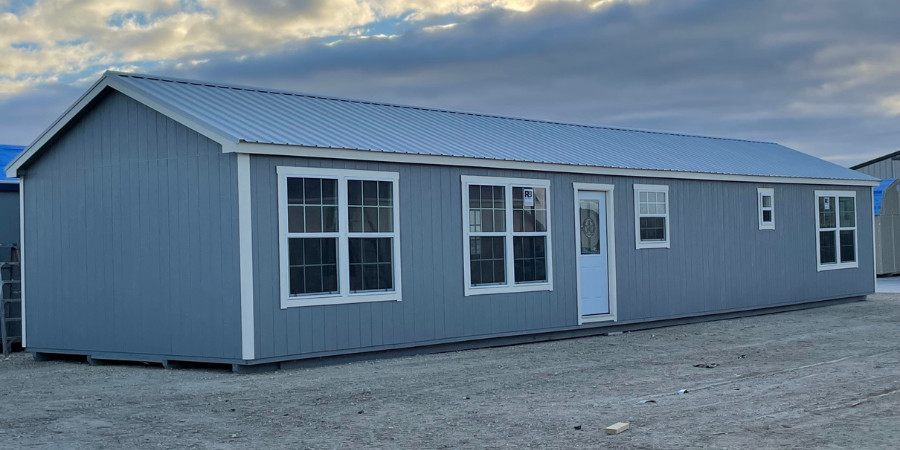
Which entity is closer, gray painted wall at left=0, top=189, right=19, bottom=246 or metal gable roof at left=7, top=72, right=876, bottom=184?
metal gable roof at left=7, top=72, right=876, bottom=184

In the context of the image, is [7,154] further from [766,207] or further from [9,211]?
[766,207]

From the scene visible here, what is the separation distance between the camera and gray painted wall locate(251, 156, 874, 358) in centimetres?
1110

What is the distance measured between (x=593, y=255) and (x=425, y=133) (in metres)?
3.36

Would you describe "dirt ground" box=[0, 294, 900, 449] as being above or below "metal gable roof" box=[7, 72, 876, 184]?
below

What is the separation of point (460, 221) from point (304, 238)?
8.57 ft

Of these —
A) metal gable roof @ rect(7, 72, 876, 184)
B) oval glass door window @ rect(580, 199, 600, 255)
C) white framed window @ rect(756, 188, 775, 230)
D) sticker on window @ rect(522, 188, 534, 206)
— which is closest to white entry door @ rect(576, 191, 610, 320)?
oval glass door window @ rect(580, 199, 600, 255)

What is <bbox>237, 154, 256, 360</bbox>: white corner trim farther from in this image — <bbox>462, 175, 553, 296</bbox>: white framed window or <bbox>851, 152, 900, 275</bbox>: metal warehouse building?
<bbox>851, 152, 900, 275</bbox>: metal warehouse building

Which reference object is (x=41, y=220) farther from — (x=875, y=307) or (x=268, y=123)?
(x=875, y=307)

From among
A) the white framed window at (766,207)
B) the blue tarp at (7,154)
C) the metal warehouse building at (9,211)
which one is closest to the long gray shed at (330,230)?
the white framed window at (766,207)

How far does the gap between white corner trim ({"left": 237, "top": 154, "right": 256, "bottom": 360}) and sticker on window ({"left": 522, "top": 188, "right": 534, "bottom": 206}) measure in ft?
15.2

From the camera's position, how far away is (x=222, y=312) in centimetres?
1098

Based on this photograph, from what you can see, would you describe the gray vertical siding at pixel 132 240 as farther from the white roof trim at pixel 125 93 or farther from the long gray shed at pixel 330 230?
the white roof trim at pixel 125 93

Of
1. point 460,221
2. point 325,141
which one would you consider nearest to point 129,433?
point 325,141

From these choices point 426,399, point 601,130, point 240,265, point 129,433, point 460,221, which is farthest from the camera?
point 601,130
